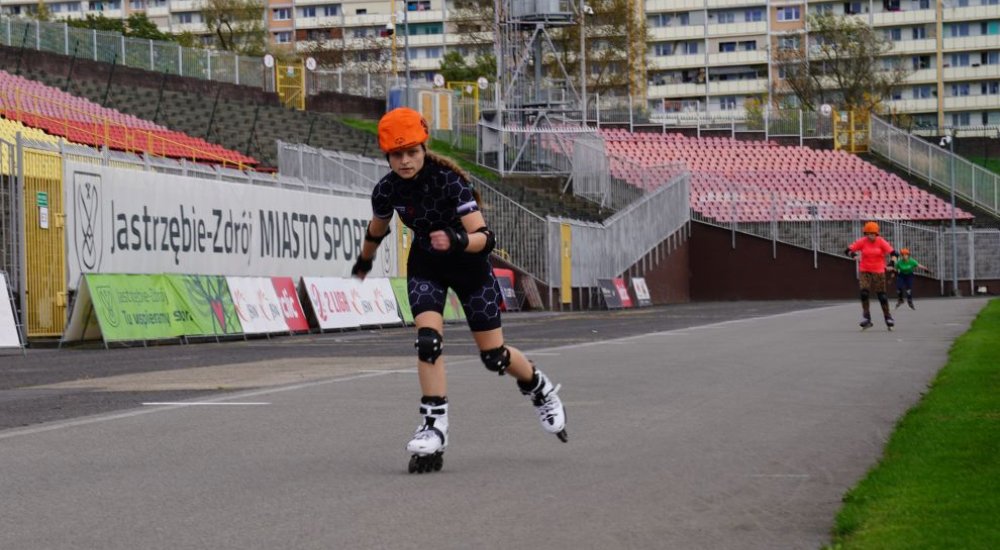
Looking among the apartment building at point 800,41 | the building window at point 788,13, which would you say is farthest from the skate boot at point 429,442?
the building window at point 788,13

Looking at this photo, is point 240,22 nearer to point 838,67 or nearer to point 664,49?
point 838,67

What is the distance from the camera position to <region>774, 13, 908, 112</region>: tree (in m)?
106

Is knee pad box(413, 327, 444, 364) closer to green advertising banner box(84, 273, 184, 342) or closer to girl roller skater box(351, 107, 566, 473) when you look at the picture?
girl roller skater box(351, 107, 566, 473)

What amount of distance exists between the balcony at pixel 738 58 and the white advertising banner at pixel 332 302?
370ft

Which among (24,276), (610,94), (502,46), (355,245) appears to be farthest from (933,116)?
(24,276)

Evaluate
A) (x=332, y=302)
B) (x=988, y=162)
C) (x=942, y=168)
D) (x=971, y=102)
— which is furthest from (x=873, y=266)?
(x=971, y=102)

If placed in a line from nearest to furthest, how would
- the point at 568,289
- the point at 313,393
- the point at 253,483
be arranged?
the point at 253,483 → the point at 313,393 → the point at 568,289

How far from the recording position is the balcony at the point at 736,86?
144 meters

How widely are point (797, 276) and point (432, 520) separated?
5703 cm

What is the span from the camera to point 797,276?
206 feet

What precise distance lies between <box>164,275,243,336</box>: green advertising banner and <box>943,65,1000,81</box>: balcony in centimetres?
11478

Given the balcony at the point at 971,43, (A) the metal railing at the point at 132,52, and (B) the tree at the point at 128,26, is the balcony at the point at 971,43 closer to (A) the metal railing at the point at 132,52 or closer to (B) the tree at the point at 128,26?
(B) the tree at the point at 128,26

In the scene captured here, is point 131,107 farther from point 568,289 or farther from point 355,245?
point 355,245

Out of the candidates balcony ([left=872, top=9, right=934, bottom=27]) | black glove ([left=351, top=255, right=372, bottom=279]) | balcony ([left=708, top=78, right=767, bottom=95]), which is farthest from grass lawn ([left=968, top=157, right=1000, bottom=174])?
black glove ([left=351, top=255, right=372, bottom=279])
